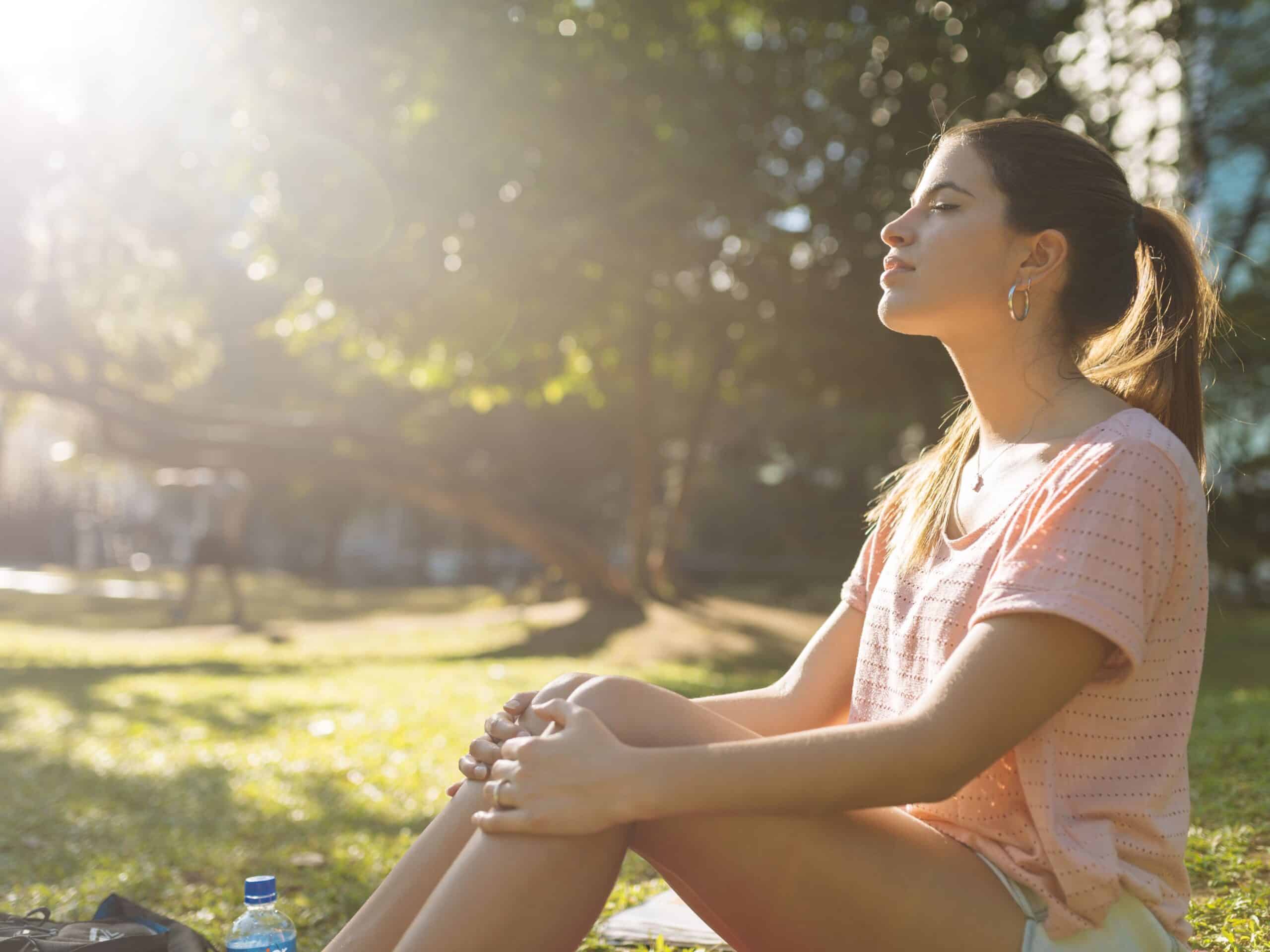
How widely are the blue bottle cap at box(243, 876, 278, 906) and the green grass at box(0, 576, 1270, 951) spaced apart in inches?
45.4

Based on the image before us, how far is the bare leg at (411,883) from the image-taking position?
2246 mm

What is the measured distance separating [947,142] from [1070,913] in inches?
58.2

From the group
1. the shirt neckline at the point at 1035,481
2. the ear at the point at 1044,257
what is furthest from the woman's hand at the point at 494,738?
the ear at the point at 1044,257

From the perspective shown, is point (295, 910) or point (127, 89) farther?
point (127, 89)

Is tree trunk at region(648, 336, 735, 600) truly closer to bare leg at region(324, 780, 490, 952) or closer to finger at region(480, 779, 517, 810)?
bare leg at region(324, 780, 490, 952)

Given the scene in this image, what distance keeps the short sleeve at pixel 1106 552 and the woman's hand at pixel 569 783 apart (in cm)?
63

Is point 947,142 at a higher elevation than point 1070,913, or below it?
higher

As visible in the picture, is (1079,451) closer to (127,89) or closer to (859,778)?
(859,778)

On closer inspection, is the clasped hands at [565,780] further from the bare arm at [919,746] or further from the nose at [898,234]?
the nose at [898,234]

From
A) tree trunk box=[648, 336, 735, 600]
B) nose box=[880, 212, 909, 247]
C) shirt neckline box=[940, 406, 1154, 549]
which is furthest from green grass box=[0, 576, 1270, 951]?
tree trunk box=[648, 336, 735, 600]

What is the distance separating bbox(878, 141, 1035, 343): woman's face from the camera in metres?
2.29

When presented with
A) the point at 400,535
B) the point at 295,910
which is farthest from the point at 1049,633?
the point at 400,535

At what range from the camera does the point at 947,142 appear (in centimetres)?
243

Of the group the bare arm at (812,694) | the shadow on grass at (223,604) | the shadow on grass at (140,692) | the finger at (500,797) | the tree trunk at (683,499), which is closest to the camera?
the finger at (500,797)
